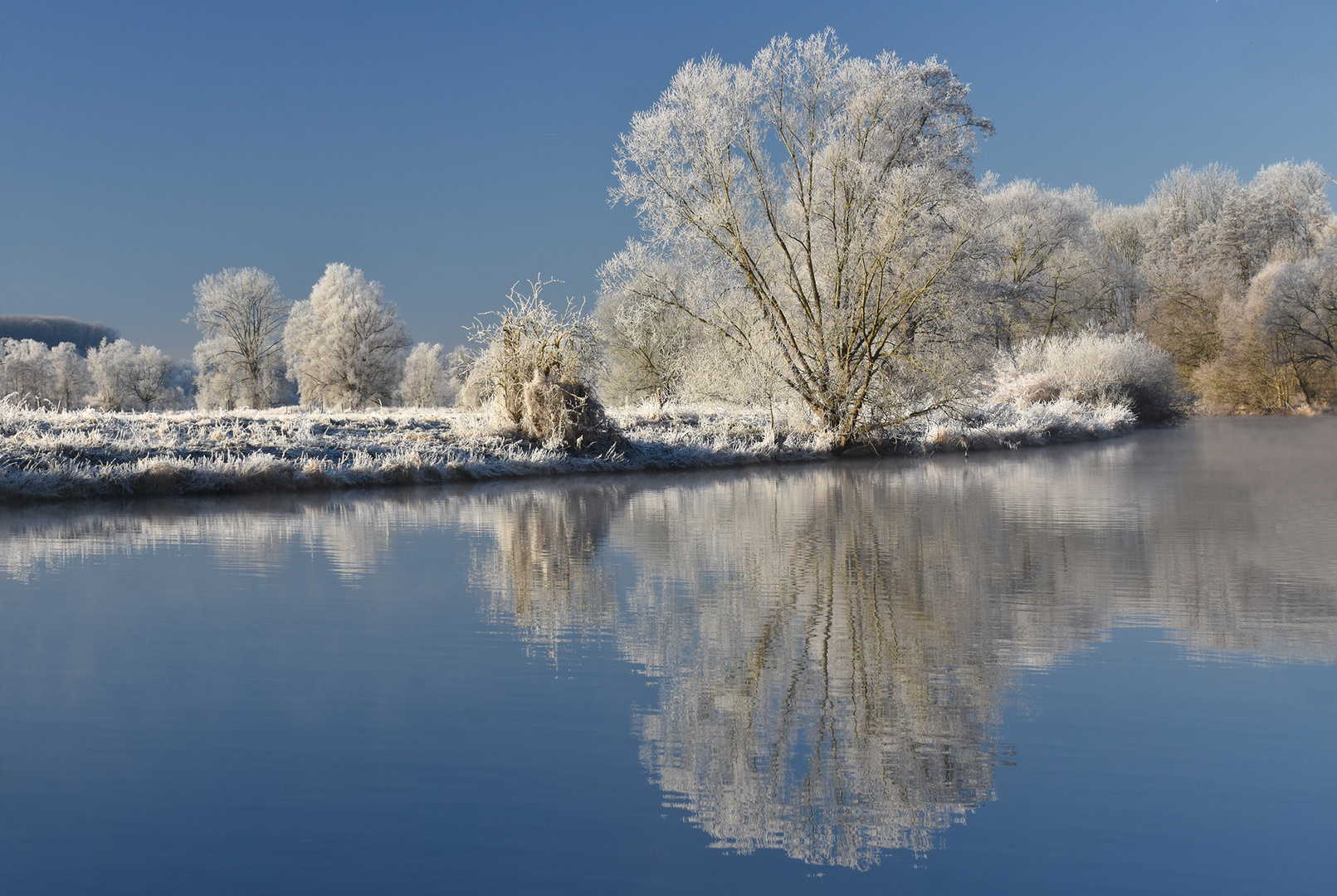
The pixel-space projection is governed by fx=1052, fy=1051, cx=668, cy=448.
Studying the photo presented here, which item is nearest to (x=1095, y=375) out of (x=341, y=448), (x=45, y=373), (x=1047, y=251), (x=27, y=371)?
(x=1047, y=251)

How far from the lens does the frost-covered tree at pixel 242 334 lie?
54.7 m

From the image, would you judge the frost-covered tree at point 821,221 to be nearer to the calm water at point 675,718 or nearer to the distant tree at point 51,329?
the calm water at point 675,718

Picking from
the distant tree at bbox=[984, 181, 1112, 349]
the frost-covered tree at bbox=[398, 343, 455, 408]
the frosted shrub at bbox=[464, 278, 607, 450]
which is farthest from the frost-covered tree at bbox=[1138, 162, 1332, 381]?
the frost-covered tree at bbox=[398, 343, 455, 408]

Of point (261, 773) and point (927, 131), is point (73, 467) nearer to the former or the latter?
point (261, 773)

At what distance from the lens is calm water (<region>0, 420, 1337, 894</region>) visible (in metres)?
2.84

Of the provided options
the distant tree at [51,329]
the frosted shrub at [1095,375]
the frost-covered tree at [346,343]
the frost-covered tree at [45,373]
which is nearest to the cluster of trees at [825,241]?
the frosted shrub at [1095,375]

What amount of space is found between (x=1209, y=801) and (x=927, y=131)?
23.5 metres

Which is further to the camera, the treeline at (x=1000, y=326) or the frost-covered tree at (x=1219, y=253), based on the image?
the frost-covered tree at (x=1219, y=253)

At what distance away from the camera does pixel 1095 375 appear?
3391cm

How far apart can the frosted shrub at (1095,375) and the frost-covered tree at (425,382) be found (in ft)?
141

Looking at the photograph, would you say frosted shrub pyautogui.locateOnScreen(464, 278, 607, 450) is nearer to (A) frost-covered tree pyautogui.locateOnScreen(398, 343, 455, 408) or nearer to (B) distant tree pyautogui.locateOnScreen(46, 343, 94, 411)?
(A) frost-covered tree pyautogui.locateOnScreen(398, 343, 455, 408)

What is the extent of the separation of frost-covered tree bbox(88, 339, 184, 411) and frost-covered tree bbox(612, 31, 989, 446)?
2282 inches

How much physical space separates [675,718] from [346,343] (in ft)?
173

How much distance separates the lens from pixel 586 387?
1989cm
